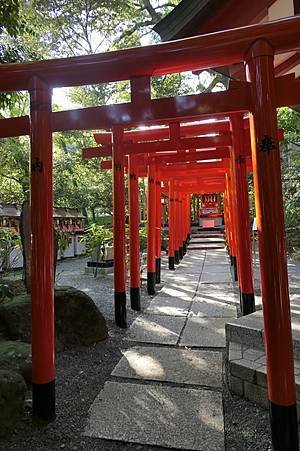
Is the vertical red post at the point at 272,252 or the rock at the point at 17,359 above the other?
the vertical red post at the point at 272,252

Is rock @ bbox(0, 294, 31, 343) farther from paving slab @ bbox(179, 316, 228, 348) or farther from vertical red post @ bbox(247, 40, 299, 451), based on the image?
vertical red post @ bbox(247, 40, 299, 451)

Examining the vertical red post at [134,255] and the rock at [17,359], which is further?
the vertical red post at [134,255]

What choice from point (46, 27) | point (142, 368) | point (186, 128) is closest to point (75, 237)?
point (46, 27)

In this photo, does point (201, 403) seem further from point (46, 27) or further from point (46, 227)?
point (46, 27)

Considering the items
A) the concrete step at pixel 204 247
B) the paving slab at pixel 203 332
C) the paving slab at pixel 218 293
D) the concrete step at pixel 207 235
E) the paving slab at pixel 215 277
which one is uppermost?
the concrete step at pixel 207 235

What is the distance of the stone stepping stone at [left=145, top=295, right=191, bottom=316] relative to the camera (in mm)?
5512

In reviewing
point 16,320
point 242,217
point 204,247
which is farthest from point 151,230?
point 204,247

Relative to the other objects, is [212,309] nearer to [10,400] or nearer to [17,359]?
[17,359]

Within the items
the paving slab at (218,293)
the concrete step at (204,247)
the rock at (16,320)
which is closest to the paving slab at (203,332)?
the paving slab at (218,293)

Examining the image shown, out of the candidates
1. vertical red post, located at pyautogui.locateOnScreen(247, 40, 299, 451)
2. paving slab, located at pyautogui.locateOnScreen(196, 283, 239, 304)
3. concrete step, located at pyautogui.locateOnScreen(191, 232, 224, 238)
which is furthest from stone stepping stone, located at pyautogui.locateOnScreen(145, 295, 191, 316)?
concrete step, located at pyautogui.locateOnScreen(191, 232, 224, 238)

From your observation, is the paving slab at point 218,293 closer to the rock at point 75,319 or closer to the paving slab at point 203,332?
the paving slab at point 203,332

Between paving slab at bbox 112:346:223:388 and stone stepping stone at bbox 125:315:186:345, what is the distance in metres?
0.30

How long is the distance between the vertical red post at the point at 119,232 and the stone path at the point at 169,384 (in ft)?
1.14

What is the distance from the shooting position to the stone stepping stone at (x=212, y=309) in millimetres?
5277
